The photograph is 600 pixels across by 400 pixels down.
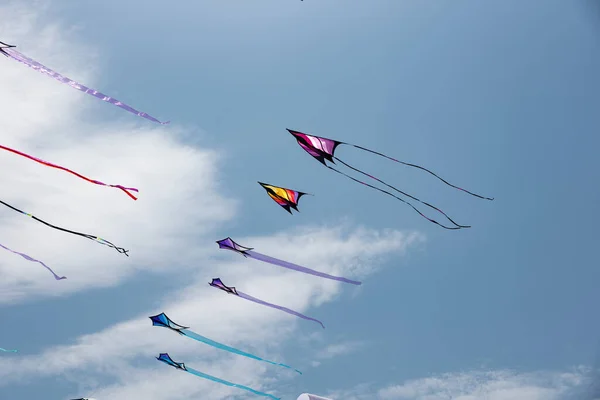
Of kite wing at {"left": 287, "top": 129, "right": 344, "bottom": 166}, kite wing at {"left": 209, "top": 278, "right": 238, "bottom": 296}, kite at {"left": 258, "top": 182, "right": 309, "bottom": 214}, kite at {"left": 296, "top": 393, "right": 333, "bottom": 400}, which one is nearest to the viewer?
kite wing at {"left": 287, "top": 129, "right": 344, "bottom": 166}

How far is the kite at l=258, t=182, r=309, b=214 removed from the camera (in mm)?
13945

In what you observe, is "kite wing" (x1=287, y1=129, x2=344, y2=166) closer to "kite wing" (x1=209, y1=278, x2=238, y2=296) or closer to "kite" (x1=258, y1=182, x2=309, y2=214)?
"kite" (x1=258, y1=182, x2=309, y2=214)

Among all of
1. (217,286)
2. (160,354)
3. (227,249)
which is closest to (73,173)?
(227,249)

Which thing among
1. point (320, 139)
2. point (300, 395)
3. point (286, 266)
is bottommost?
point (300, 395)

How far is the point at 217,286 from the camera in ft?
59.5

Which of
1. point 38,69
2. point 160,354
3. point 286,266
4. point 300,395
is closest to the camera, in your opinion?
point 38,69

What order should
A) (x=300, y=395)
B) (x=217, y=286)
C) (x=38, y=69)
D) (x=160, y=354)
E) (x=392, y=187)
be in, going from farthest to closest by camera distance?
(x=160, y=354), (x=217, y=286), (x=300, y=395), (x=392, y=187), (x=38, y=69)

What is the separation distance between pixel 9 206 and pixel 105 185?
176 cm

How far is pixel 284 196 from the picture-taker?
14.2 meters

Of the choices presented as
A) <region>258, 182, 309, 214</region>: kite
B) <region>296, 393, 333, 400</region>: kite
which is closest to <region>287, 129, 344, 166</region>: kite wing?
<region>258, 182, 309, 214</region>: kite

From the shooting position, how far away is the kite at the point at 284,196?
45.8ft

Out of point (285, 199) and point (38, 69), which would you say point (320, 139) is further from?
point (38, 69)

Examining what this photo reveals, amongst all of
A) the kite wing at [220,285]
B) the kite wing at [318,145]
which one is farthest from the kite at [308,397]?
the kite wing at [318,145]

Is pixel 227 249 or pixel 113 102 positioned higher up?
pixel 227 249
